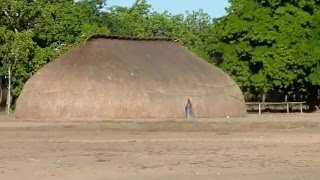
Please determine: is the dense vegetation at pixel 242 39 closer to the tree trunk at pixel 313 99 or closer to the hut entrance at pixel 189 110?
the tree trunk at pixel 313 99

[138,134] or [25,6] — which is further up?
[25,6]

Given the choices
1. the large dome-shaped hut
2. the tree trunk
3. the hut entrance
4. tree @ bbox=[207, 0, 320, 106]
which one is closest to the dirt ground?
the large dome-shaped hut

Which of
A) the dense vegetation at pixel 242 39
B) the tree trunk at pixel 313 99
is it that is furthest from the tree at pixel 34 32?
the tree trunk at pixel 313 99

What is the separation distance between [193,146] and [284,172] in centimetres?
677

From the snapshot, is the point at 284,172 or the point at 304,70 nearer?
the point at 284,172

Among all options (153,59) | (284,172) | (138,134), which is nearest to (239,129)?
(138,134)

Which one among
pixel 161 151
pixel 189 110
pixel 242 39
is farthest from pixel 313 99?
pixel 161 151

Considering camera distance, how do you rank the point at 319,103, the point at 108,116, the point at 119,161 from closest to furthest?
the point at 119,161, the point at 108,116, the point at 319,103

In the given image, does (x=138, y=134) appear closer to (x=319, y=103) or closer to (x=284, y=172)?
(x=284, y=172)

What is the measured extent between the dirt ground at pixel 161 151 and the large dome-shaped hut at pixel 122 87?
5767 millimetres

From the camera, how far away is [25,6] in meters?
47.7

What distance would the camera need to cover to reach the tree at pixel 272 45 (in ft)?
155

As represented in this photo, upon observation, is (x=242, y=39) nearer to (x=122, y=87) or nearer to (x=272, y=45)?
(x=272, y=45)

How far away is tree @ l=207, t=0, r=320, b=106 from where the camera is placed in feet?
155
